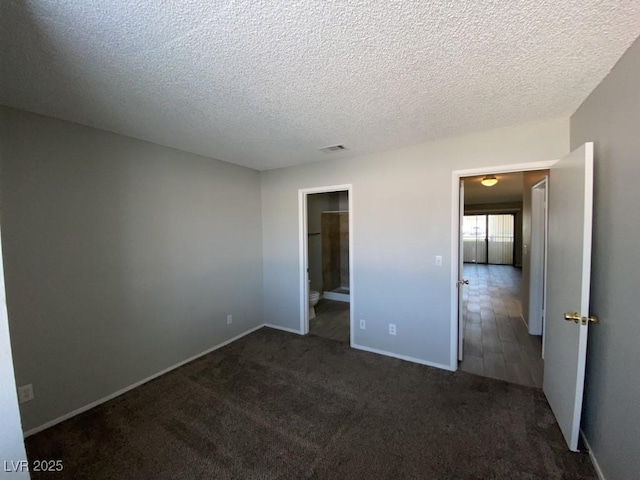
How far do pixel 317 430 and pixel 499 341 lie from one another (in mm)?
2677

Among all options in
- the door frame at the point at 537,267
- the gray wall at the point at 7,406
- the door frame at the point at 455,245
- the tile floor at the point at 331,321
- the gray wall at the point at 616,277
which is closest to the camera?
the gray wall at the point at 7,406

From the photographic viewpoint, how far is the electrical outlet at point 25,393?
186 centimetres

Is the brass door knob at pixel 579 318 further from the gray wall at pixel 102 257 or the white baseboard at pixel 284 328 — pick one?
the gray wall at pixel 102 257

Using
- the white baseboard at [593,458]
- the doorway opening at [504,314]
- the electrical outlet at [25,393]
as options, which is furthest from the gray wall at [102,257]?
the white baseboard at [593,458]

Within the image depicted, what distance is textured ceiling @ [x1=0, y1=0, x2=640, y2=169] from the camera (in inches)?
42.4

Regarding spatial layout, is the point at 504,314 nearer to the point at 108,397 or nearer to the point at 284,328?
the point at 284,328

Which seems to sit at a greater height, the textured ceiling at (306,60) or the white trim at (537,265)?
the textured ceiling at (306,60)

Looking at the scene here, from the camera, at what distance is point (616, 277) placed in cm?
143

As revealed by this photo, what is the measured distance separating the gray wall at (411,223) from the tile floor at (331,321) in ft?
1.65

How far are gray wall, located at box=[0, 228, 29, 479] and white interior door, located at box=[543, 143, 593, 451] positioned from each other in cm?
267

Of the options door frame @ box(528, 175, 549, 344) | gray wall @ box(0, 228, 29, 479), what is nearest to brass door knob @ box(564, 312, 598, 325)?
door frame @ box(528, 175, 549, 344)

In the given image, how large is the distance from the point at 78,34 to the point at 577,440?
3.51 m

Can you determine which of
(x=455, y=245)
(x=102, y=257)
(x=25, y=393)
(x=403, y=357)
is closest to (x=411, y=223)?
(x=455, y=245)

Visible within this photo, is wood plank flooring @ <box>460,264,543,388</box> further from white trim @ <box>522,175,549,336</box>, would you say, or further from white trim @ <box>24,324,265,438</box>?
white trim @ <box>24,324,265,438</box>
